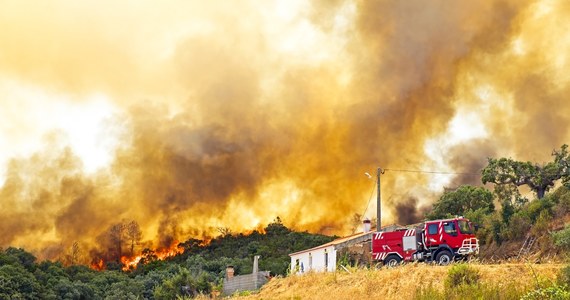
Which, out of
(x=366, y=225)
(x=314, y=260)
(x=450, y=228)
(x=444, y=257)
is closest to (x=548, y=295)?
(x=444, y=257)

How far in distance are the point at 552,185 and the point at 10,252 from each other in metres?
72.6

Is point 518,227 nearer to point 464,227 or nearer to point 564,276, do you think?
point 464,227

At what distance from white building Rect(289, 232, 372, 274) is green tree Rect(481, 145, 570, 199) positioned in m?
18.4

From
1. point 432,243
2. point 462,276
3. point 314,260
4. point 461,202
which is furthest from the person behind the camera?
point 461,202

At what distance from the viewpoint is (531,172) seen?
61188 millimetres

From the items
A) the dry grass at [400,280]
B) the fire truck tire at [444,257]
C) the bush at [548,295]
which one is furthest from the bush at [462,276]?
the fire truck tire at [444,257]

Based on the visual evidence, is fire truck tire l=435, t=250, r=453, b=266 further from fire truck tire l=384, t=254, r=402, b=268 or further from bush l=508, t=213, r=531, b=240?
bush l=508, t=213, r=531, b=240

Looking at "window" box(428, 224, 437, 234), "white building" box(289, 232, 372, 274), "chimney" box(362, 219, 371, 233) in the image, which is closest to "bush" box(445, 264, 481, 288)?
"window" box(428, 224, 437, 234)

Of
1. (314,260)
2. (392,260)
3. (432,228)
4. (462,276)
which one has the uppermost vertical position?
(432,228)

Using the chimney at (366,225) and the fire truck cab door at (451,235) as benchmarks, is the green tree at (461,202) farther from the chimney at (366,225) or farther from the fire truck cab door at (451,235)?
the fire truck cab door at (451,235)

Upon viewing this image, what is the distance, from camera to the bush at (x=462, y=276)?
23302mm

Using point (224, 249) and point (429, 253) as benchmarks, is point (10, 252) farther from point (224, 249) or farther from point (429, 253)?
point (429, 253)

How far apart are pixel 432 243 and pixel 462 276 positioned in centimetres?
1328

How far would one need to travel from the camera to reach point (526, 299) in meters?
16.8
